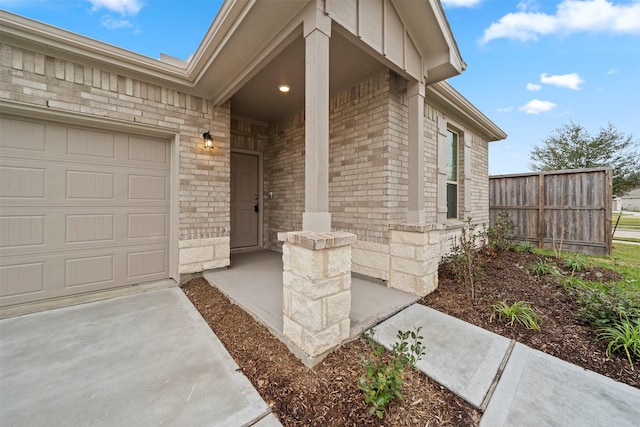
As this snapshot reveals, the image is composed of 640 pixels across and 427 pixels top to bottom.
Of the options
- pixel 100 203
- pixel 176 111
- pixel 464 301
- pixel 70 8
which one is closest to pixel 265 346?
pixel 464 301

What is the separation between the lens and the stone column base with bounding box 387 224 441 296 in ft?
9.74

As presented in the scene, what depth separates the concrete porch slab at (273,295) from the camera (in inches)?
93.8

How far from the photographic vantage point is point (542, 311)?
2.70 meters

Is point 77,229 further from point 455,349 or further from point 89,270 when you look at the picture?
point 455,349

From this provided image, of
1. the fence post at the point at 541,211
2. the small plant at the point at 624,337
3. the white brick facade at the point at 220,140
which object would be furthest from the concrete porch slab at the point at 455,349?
the fence post at the point at 541,211

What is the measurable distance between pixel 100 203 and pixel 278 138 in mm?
3281

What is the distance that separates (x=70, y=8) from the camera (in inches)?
123

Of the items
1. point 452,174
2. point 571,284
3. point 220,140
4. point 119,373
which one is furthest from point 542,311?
point 220,140

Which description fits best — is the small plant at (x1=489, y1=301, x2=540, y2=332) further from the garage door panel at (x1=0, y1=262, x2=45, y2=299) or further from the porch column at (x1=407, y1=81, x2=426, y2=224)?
the garage door panel at (x1=0, y1=262, x2=45, y2=299)

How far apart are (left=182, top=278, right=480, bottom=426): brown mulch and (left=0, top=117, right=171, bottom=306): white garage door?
220cm

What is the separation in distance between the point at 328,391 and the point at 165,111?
13.0ft

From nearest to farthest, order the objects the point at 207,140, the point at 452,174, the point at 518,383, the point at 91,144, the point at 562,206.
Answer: the point at 518,383, the point at 91,144, the point at 207,140, the point at 452,174, the point at 562,206

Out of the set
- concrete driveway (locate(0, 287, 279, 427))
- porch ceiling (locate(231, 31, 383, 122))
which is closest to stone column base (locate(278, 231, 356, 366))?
concrete driveway (locate(0, 287, 279, 427))

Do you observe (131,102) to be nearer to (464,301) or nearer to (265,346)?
(265,346)
